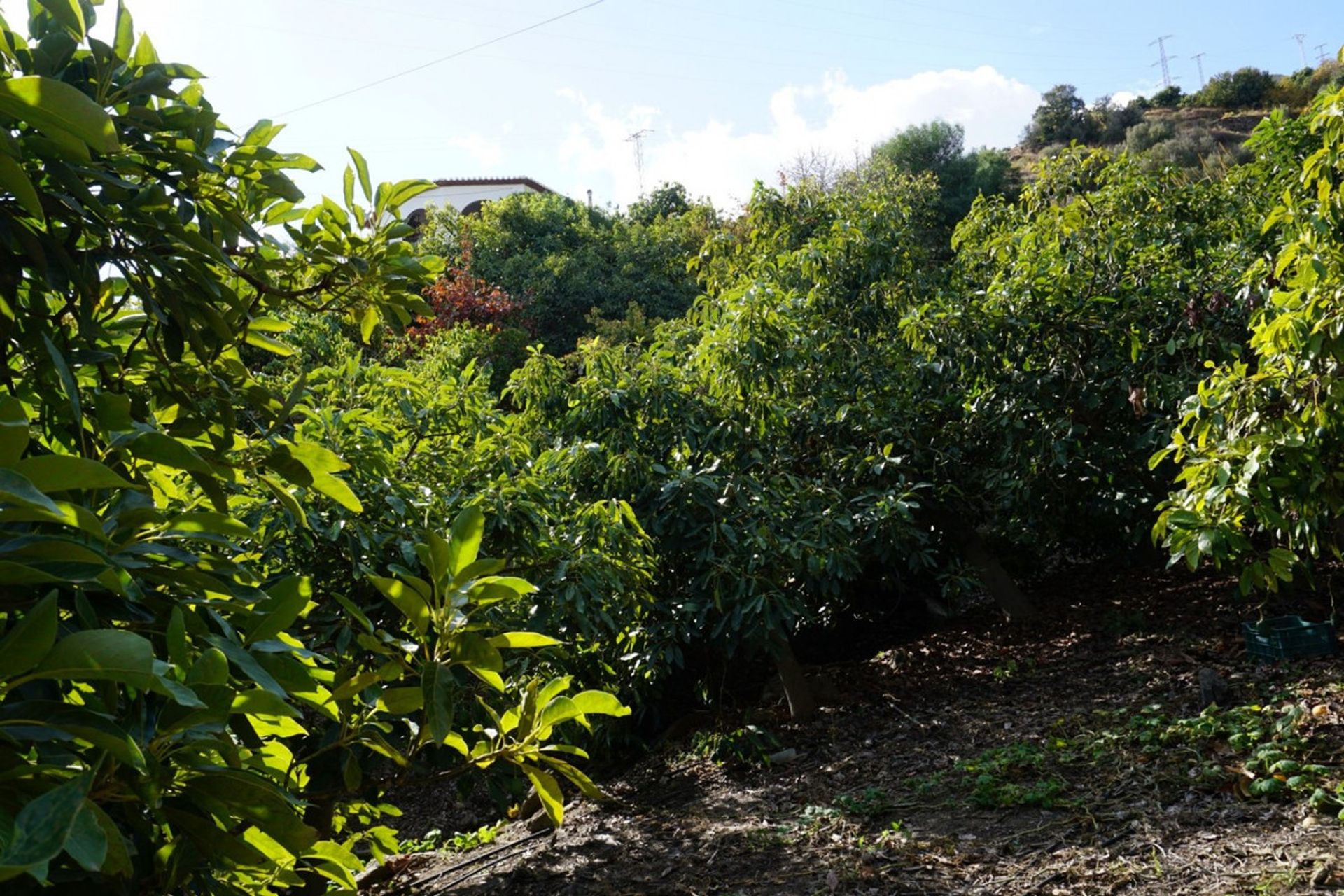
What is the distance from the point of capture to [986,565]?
7.52 m

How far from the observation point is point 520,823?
19.0 ft

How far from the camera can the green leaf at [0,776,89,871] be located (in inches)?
25.8

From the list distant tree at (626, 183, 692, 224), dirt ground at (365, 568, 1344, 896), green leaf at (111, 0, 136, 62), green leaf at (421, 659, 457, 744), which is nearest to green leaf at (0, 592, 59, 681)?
green leaf at (421, 659, 457, 744)

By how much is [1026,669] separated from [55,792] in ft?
20.4

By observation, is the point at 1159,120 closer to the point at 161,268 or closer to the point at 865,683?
the point at 865,683

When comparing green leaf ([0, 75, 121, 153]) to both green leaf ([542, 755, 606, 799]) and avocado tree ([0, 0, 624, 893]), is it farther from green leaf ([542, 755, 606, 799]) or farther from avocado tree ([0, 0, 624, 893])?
green leaf ([542, 755, 606, 799])

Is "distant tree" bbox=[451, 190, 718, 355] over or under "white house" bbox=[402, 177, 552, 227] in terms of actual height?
under

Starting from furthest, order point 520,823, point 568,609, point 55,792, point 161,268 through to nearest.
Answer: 1. point 520,823
2. point 568,609
3. point 161,268
4. point 55,792

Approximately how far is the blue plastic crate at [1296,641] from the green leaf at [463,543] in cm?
496

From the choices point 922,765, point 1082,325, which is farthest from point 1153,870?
point 1082,325

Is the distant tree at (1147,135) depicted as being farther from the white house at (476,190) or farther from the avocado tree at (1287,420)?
the avocado tree at (1287,420)

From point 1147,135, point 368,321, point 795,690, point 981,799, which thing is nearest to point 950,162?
point 1147,135

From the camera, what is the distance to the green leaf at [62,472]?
80 centimetres

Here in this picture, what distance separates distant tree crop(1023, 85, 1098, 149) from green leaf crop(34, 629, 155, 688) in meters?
32.3
